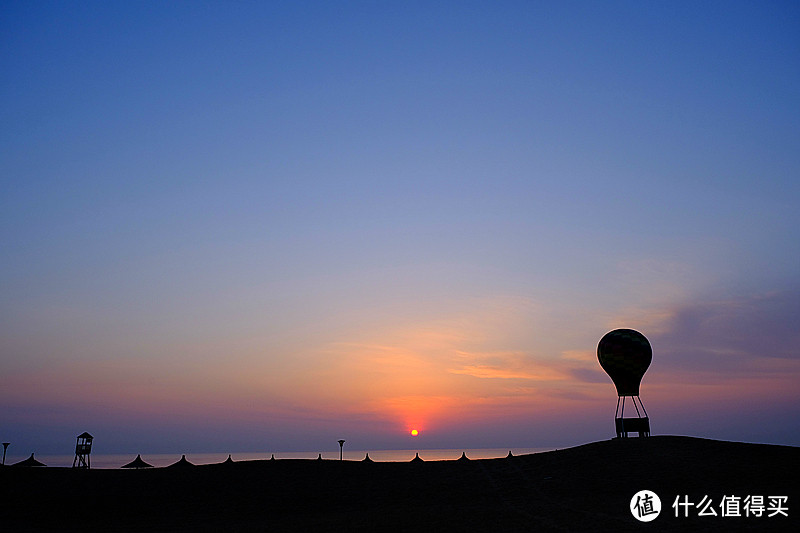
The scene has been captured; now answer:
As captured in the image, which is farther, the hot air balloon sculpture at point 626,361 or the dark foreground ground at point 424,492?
the hot air balloon sculpture at point 626,361

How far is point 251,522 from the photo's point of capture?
3788 centimetres

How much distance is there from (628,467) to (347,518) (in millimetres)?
19496

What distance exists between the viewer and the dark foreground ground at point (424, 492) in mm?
33812

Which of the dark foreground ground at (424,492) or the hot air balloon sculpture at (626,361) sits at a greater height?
the hot air balloon sculpture at (626,361)

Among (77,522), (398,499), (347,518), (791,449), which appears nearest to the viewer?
(347,518)

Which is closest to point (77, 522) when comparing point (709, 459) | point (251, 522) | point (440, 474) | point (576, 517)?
point (251, 522)

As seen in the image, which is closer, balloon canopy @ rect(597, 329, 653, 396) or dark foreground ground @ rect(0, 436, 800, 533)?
dark foreground ground @ rect(0, 436, 800, 533)

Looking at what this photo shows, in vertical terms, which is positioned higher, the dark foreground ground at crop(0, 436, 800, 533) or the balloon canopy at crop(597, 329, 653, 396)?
the balloon canopy at crop(597, 329, 653, 396)

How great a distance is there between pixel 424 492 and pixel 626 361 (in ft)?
71.0

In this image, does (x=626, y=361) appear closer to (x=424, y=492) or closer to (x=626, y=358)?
(x=626, y=358)

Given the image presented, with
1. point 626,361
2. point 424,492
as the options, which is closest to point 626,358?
point 626,361

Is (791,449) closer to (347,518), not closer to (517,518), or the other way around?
(517,518)

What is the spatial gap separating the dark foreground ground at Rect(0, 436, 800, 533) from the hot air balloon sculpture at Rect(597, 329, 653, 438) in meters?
5.44

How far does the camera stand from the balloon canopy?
55719 mm
